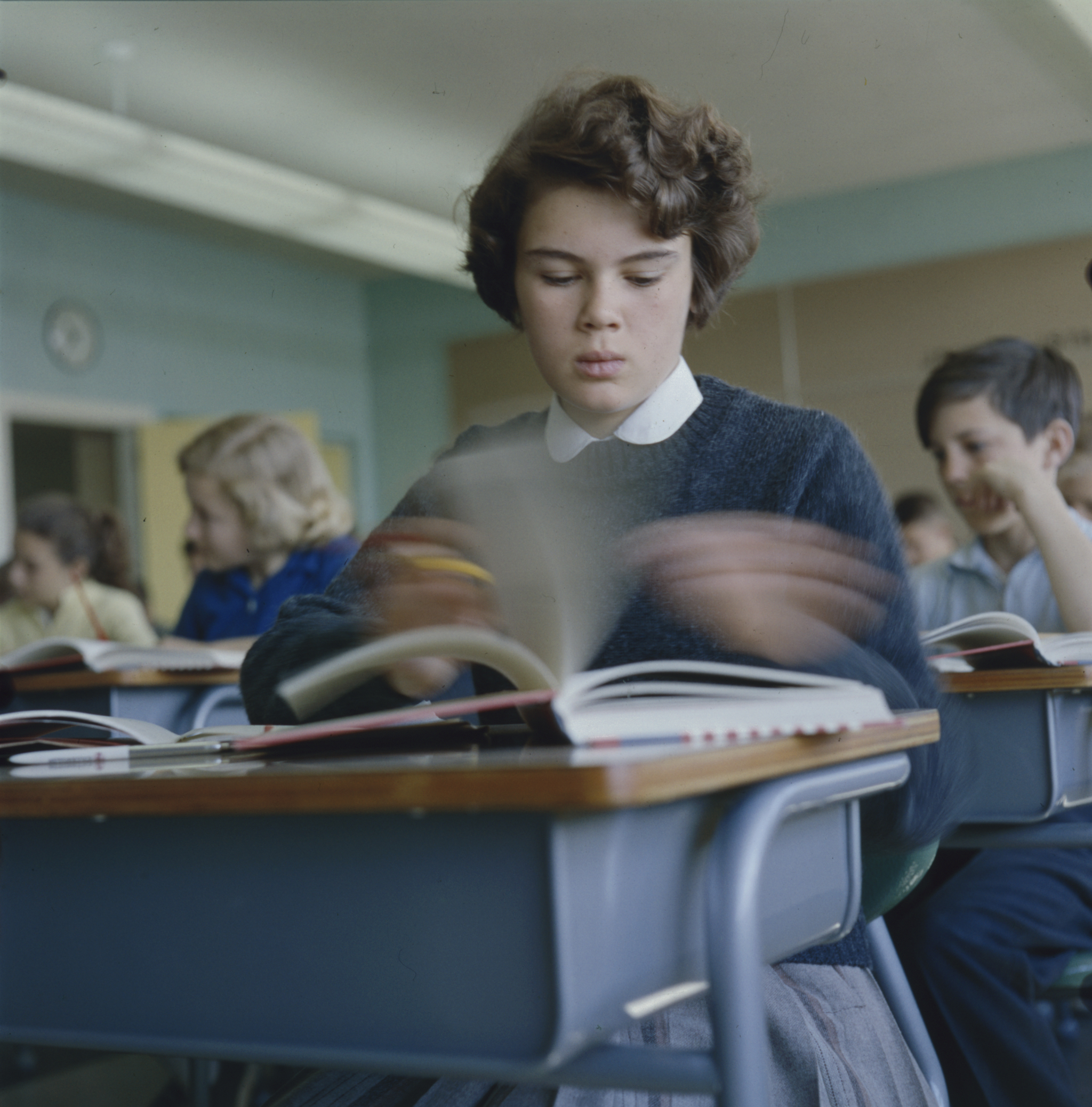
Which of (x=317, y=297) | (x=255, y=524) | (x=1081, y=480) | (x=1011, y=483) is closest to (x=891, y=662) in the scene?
(x=1011, y=483)

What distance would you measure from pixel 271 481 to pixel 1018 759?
5.38ft

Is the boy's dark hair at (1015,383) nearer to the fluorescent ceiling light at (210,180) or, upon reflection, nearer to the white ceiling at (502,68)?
the white ceiling at (502,68)

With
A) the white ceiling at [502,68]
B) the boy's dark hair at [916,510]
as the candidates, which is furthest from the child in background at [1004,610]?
the boy's dark hair at [916,510]

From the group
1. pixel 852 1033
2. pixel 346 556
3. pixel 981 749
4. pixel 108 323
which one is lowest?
pixel 852 1033

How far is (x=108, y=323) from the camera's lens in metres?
6.16

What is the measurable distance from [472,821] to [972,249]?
573 centimetres

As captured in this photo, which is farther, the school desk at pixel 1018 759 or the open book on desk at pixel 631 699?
the school desk at pixel 1018 759

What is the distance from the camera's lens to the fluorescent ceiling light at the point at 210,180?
4043 mm

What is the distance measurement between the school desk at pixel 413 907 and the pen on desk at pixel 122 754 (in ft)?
0.26

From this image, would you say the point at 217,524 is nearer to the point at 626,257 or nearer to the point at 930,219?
the point at 626,257

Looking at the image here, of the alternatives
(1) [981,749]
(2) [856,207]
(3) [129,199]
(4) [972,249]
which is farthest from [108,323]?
(1) [981,749]

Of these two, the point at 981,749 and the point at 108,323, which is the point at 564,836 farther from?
the point at 108,323

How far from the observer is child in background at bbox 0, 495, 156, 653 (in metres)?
3.62

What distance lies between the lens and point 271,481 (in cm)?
260
